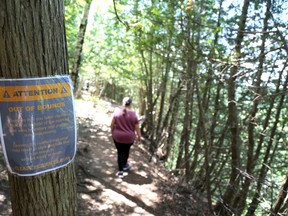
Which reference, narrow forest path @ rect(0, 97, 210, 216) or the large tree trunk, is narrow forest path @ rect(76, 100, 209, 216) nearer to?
narrow forest path @ rect(0, 97, 210, 216)

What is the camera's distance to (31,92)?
1.26m

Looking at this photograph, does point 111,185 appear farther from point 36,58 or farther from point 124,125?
point 36,58

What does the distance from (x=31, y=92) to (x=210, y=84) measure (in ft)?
18.6

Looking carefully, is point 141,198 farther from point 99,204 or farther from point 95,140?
point 95,140

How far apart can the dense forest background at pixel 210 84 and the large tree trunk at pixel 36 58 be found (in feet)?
5.87

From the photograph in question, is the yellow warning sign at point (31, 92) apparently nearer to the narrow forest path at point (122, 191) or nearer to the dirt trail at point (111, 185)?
the narrow forest path at point (122, 191)

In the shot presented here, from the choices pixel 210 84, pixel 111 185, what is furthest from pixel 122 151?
pixel 210 84

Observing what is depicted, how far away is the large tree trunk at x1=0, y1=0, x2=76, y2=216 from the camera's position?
121cm

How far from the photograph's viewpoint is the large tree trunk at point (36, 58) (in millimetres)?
1212

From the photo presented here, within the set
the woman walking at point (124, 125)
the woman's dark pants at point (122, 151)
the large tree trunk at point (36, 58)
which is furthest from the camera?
the woman's dark pants at point (122, 151)

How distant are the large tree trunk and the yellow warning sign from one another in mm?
60

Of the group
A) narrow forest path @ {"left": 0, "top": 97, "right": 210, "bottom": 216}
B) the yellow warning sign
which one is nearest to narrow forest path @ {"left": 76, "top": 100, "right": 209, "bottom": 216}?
narrow forest path @ {"left": 0, "top": 97, "right": 210, "bottom": 216}

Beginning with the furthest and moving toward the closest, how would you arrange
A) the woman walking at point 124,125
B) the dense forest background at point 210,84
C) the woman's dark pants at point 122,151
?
1. the woman's dark pants at point 122,151
2. the woman walking at point 124,125
3. the dense forest background at point 210,84

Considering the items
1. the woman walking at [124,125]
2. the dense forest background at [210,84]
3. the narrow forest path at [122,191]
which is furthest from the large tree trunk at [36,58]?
the woman walking at [124,125]
